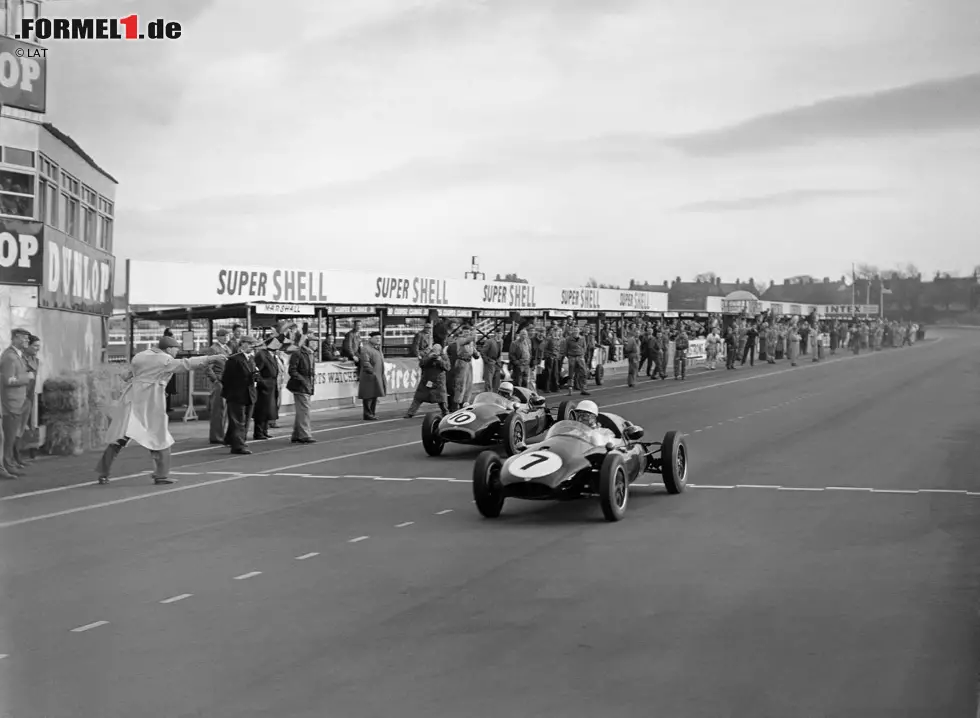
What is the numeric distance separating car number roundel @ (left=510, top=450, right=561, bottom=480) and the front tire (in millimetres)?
234

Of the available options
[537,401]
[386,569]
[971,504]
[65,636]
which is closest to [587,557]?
[386,569]

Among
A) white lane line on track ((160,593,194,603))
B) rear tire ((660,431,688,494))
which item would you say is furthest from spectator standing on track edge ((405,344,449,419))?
white lane line on track ((160,593,194,603))

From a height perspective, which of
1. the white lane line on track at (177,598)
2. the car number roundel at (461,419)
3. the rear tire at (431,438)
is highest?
the car number roundel at (461,419)

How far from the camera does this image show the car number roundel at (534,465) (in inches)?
417

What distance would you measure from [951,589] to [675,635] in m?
2.52

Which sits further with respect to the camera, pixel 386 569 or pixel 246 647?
pixel 386 569

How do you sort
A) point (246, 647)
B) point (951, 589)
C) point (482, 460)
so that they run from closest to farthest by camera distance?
point (246, 647)
point (951, 589)
point (482, 460)

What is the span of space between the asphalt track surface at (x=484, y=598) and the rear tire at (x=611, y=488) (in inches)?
9.2

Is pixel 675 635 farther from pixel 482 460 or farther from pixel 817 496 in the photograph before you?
pixel 817 496

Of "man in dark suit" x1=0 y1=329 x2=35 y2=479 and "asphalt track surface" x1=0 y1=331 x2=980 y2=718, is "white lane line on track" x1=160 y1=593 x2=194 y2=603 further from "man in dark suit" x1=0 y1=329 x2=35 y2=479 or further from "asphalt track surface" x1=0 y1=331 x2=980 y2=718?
"man in dark suit" x1=0 y1=329 x2=35 y2=479

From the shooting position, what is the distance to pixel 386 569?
8453mm

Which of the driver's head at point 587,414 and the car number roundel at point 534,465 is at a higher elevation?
the driver's head at point 587,414

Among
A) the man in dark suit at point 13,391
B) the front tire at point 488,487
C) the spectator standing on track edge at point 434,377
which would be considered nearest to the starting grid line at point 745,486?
the front tire at point 488,487

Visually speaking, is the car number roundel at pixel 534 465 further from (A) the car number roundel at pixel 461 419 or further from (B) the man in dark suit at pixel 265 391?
(B) the man in dark suit at pixel 265 391
